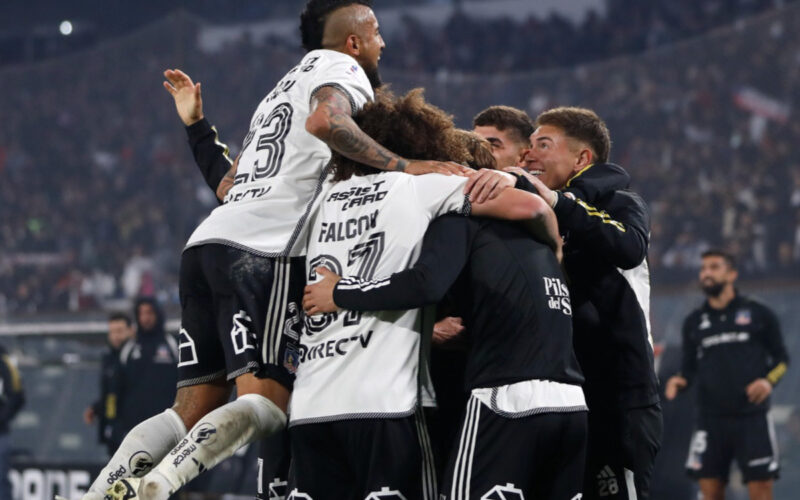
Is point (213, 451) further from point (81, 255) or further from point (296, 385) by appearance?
point (81, 255)

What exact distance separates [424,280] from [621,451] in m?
1.21

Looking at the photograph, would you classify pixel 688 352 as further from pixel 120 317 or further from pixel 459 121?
pixel 459 121

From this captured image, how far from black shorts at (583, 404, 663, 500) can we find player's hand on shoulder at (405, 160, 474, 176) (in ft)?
3.75

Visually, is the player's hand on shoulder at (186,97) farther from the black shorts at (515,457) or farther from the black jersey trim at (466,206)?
the black shorts at (515,457)

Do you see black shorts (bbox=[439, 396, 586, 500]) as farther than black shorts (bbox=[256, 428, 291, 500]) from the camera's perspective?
No

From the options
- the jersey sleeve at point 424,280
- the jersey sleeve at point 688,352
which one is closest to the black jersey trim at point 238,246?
the jersey sleeve at point 424,280

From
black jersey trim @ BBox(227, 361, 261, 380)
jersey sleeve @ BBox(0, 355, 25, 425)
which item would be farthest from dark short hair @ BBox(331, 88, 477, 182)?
jersey sleeve @ BBox(0, 355, 25, 425)

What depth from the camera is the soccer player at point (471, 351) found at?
11.2 feet

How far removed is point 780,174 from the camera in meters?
13.2

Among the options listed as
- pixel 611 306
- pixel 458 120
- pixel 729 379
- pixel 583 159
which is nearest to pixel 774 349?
pixel 729 379

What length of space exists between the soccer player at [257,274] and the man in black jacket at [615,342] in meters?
0.76

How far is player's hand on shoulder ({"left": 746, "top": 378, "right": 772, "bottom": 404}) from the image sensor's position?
863 cm

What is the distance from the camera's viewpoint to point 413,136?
3.80m

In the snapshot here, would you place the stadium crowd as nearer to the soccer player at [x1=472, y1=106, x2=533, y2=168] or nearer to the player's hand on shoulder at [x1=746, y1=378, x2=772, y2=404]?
the player's hand on shoulder at [x1=746, y1=378, x2=772, y2=404]
